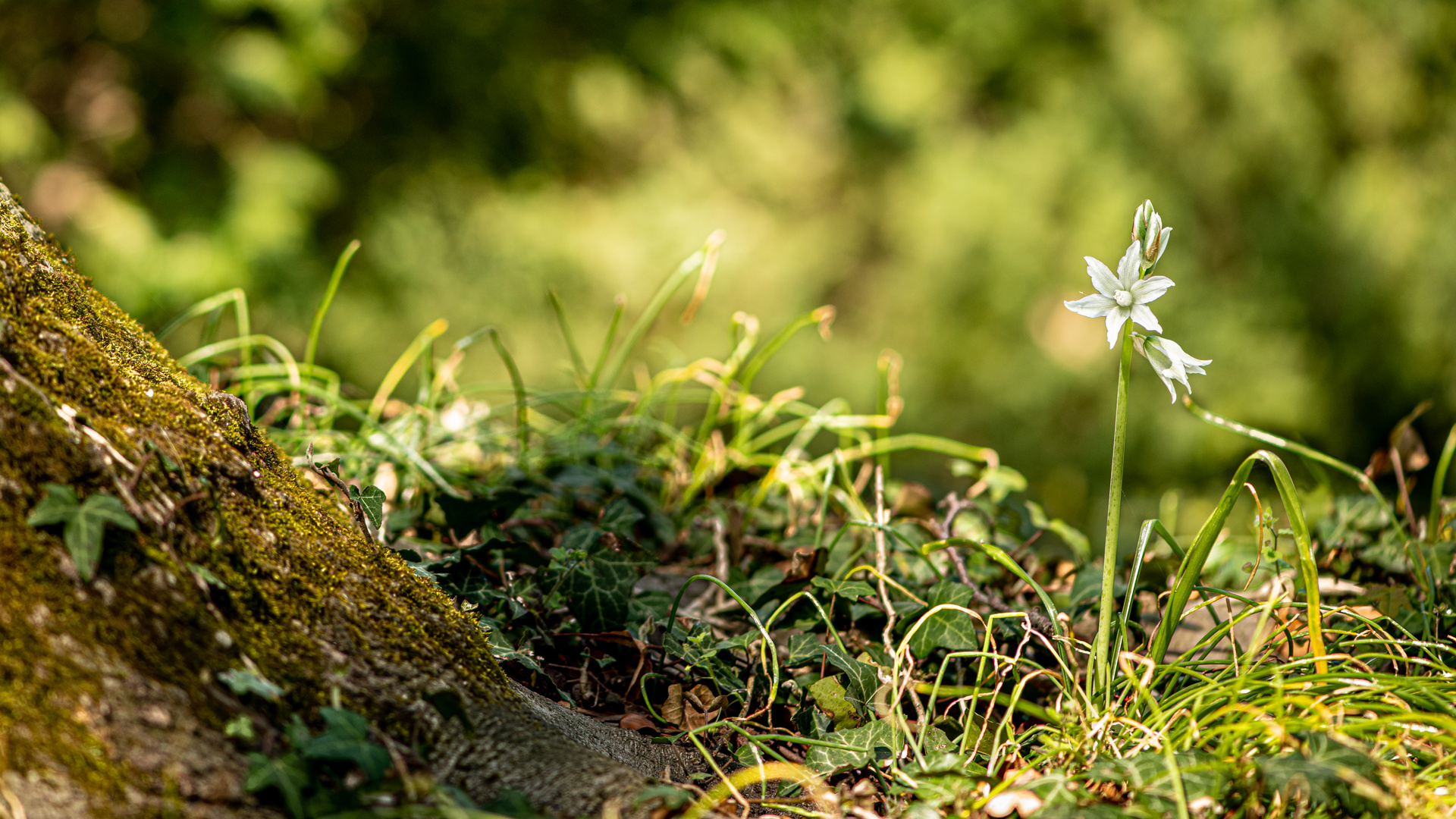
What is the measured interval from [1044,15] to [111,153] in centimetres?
439

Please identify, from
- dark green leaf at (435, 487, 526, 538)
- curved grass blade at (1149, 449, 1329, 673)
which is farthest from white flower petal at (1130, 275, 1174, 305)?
dark green leaf at (435, 487, 526, 538)

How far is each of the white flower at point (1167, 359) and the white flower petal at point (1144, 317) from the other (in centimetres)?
2

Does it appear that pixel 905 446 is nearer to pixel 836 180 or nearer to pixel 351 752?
pixel 351 752

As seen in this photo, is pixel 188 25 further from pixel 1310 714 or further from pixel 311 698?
pixel 1310 714

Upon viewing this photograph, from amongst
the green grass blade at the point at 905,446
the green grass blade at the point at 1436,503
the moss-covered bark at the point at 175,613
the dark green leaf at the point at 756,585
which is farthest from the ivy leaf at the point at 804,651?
the green grass blade at the point at 1436,503

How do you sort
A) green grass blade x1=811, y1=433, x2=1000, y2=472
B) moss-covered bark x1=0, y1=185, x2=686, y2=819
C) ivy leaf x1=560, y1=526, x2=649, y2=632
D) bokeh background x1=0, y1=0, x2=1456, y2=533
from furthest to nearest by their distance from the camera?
bokeh background x1=0, y1=0, x2=1456, y2=533
green grass blade x1=811, y1=433, x2=1000, y2=472
ivy leaf x1=560, y1=526, x2=649, y2=632
moss-covered bark x1=0, y1=185, x2=686, y2=819

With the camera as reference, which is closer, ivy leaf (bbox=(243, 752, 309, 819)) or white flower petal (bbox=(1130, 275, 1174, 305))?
ivy leaf (bbox=(243, 752, 309, 819))

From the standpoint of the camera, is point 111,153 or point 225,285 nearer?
point 225,285

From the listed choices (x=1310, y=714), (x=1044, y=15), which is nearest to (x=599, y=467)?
(x=1310, y=714)

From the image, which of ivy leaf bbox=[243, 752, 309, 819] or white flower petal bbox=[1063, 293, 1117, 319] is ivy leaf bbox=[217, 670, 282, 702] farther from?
white flower petal bbox=[1063, 293, 1117, 319]

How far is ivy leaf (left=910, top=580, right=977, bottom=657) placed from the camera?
110cm

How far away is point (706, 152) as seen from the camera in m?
4.38

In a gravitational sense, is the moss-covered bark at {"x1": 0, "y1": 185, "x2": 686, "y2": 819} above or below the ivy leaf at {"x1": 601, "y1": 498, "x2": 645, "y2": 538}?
above

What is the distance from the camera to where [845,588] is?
1.15m
